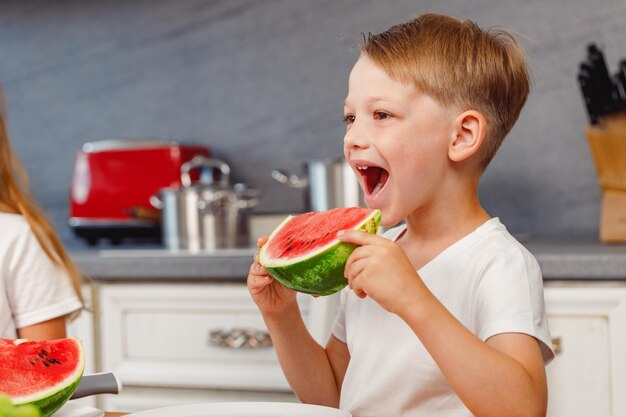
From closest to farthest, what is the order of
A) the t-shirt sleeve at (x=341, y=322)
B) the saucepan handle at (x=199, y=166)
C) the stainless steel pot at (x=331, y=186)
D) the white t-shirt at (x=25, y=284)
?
the t-shirt sleeve at (x=341, y=322)
the white t-shirt at (x=25, y=284)
the stainless steel pot at (x=331, y=186)
the saucepan handle at (x=199, y=166)

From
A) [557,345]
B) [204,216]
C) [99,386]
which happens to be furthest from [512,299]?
[204,216]

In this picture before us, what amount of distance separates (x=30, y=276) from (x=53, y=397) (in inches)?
26.4

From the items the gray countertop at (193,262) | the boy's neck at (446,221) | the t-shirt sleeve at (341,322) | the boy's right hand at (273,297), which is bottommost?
the gray countertop at (193,262)

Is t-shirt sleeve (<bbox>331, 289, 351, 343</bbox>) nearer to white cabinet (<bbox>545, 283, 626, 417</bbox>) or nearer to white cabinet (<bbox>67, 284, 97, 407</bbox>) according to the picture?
white cabinet (<bbox>545, 283, 626, 417</bbox>)

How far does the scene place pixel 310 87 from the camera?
8.32ft

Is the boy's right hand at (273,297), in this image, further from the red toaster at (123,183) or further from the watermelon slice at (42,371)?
the red toaster at (123,183)

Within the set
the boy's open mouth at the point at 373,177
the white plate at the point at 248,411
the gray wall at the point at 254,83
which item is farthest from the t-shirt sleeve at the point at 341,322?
the gray wall at the point at 254,83

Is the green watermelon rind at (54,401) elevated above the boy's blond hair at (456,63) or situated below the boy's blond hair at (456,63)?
below

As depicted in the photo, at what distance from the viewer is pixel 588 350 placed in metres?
1.69

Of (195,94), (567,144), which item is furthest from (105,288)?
(567,144)

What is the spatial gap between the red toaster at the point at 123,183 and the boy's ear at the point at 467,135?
1.45m

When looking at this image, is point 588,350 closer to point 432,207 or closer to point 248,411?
point 432,207

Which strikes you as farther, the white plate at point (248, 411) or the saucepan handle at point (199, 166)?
the saucepan handle at point (199, 166)

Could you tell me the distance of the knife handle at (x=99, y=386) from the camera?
0.82 m
